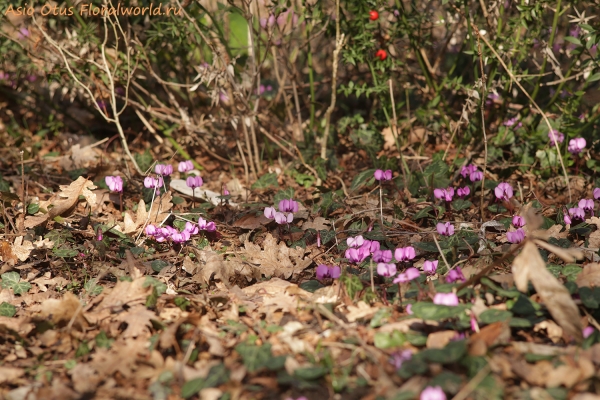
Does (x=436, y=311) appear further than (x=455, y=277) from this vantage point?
No

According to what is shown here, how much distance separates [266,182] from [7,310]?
1.84 m

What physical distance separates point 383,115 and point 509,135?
2.74ft

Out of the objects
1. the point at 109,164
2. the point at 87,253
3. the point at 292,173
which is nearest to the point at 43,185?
the point at 109,164

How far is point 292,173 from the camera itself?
440cm

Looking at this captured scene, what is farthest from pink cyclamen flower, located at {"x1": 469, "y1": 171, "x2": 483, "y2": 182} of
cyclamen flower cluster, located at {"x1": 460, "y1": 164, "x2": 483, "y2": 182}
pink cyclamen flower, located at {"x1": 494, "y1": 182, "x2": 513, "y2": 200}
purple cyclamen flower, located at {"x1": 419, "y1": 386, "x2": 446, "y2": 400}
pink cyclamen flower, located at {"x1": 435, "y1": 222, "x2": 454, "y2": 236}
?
purple cyclamen flower, located at {"x1": 419, "y1": 386, "x2": 446, "y2": 400}

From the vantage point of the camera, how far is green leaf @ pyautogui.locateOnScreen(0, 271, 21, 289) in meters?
2.88

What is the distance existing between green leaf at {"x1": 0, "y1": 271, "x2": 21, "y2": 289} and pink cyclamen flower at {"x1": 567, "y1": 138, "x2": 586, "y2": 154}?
3.07 metres

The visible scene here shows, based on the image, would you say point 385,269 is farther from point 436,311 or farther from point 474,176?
point 474,176

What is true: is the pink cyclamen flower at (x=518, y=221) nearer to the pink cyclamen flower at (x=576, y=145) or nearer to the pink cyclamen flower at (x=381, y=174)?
the pink cyclamen flower at (x=381, y=174)

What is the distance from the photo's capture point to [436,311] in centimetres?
220

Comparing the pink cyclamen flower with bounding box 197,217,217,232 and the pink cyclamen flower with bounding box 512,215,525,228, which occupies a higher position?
the pink cyclamen flower with bounding box 512,215,525,228

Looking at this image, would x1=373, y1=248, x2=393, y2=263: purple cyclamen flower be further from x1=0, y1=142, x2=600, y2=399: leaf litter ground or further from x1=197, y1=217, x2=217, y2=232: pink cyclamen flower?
x1=197, y1=217, x2=217, y2=232: pink cyclamen flower

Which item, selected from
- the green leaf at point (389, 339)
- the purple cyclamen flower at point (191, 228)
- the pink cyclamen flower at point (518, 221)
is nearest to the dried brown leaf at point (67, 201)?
the purple cyclamen flower at point (191, 228)

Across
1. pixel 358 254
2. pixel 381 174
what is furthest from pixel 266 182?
pixel 358 254
